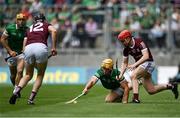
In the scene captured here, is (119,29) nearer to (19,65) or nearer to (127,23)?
(127,23)

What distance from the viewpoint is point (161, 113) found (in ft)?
55.8

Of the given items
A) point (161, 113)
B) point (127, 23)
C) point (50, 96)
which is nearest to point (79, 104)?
point (161, 113)

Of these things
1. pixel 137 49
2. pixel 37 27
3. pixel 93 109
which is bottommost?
pixel 93 109

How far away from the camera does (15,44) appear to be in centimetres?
2355

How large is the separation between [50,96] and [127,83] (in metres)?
4.68

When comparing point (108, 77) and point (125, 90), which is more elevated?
point (108, 77)

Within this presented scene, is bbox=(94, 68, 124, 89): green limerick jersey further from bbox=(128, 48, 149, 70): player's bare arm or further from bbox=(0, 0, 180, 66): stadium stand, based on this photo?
bbox=(0, 0, 180, 66): stadium stand

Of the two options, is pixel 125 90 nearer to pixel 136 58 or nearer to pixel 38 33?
pixel 136 58

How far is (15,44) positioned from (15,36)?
326 mm

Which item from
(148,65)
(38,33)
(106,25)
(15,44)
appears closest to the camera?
(38,33)

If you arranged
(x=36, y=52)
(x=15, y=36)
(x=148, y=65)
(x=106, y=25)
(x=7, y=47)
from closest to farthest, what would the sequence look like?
(x=36, y=52) < (x=148, y=65) < (x=7, y=47) < (x=15, y=36) < (x=106, y=25)

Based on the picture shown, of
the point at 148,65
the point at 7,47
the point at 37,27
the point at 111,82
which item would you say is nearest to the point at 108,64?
the point at 111,82

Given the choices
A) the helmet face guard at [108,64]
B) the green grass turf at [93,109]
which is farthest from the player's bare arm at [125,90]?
the helmet face guard at [108,64]

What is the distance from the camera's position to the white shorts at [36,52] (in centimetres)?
1961
